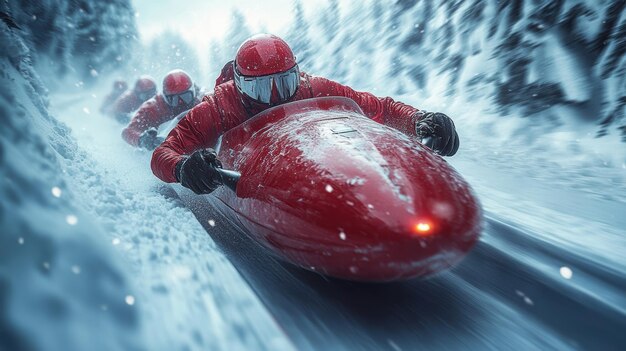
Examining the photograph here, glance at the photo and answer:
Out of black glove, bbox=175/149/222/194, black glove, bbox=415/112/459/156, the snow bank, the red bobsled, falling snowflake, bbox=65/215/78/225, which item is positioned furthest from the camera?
black glove, bbox=415/112/459/156

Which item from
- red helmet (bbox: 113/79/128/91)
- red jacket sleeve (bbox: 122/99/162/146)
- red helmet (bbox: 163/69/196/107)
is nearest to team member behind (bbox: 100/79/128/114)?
red helmet (bbox: 113/79/128/91)

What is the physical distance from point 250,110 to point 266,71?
1.18ft

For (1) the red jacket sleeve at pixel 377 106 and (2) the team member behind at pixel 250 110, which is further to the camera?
(1) the red jacket sleeve at pixel 377 106

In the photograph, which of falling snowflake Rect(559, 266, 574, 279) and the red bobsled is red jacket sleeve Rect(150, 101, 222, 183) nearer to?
the red bobsled

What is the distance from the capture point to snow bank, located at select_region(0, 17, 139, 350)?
79 centimetres

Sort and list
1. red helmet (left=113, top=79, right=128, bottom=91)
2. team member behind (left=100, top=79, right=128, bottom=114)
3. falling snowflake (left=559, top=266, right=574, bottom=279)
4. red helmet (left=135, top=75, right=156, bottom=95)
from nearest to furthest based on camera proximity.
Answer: falling snowflake (left=559, top=266, right=574, bottom=279), red helmet (left=135, top=75, right=156, bottom=95), team member behind (left=100, top=79, right=128, bottom=114), red helmet (left=113, top=79, right=128, bottom=91)

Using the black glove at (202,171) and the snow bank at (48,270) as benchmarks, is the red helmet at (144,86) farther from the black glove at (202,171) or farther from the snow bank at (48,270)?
the snow bank at (48,270)

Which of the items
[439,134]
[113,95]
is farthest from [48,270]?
[113,95]

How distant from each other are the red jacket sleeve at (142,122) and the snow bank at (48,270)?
4.71m

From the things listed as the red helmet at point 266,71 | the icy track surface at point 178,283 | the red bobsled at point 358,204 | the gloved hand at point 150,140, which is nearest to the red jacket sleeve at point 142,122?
the gloved hand at point 150,140

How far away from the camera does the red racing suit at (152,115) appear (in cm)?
571

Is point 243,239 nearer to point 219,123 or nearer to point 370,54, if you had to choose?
point 219,123

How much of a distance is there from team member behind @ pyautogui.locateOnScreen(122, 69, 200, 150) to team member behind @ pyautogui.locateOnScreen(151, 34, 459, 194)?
9.96 ft

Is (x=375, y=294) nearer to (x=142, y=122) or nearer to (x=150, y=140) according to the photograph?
(x=150, y=140)
